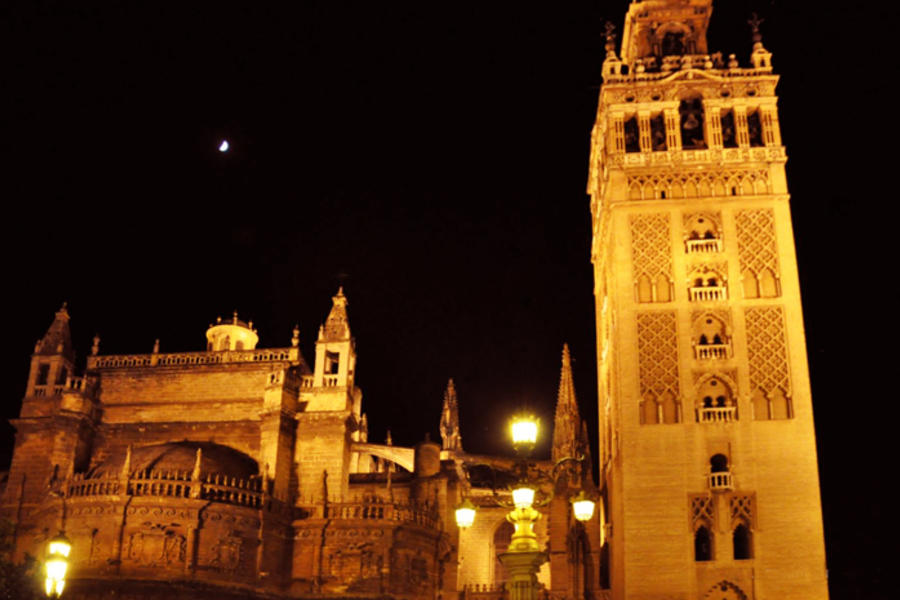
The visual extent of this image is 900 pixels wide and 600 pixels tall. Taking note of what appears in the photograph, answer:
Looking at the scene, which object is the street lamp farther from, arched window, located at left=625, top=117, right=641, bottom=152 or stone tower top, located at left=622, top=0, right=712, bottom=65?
stone tower top, located at left=622, top=0, right=712, bottom=65

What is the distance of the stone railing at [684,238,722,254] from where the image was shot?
1473 inches

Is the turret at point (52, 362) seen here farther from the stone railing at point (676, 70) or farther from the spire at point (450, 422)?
the stone railing at point (676, 70)

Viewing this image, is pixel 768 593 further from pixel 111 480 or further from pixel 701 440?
pixel 111 480

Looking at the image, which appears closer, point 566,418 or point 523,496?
point 523,496

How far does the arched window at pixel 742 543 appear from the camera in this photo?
33.3 meters

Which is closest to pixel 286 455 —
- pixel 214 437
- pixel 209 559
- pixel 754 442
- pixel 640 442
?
pixel 214 437

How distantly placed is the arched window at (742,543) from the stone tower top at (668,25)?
21260 mm

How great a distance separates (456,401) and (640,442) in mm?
19214

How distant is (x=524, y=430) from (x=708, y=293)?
72.9 feet

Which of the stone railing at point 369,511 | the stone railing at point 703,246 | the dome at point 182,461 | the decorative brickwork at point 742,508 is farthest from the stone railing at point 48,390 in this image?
the decorative brickwork at point 742,508

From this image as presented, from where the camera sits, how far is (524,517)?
52.6 feet

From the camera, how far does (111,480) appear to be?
1352 inches

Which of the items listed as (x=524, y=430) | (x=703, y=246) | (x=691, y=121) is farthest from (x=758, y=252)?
(x=524, y=430)

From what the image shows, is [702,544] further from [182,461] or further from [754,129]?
[182,461]
